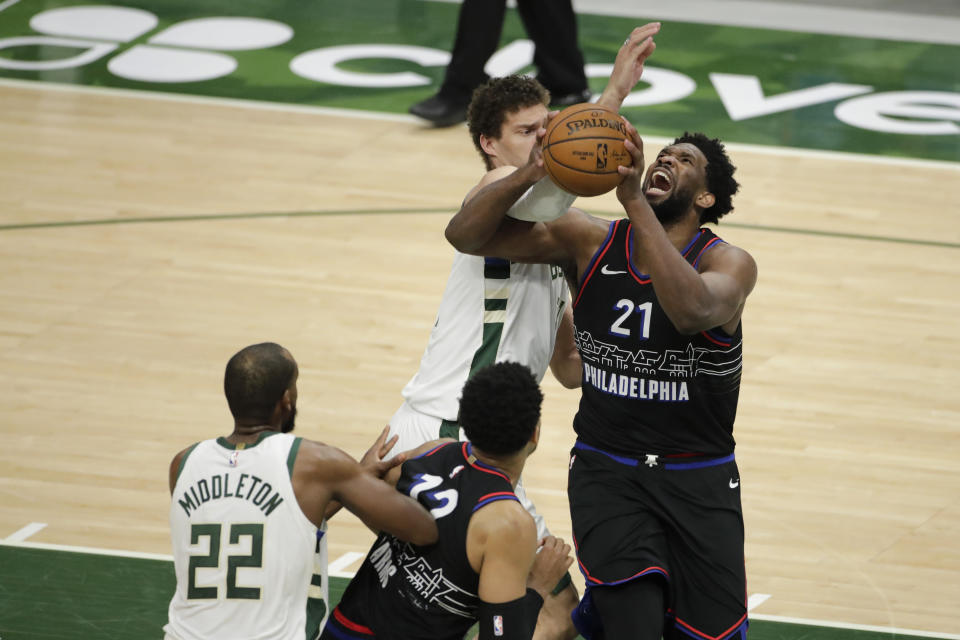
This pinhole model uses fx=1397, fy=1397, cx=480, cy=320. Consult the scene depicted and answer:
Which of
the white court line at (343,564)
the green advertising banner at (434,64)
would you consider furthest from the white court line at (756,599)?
the green advertising banner at (434,64)

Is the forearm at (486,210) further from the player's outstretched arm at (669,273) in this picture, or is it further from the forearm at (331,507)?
the forearm at (331,507)

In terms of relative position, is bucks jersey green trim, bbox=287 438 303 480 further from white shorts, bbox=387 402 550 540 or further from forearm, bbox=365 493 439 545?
white shorts, bbox=387 402 550 540

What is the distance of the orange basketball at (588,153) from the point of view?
4.08m

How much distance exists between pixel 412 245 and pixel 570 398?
88.5 inches

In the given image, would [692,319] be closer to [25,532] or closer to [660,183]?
[660,183]

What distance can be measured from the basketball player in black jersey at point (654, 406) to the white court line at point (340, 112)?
6.91m

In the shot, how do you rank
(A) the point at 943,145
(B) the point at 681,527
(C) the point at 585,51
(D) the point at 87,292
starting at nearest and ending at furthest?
(B) the point at 681,527
(D) the point at 87,292
(A) the point at 943,145
(C) the point at 585,51

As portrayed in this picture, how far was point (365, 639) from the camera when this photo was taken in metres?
4.20

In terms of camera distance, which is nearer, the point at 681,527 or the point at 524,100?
the point at 681,527


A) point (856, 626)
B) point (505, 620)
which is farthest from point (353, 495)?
point (856, 626)

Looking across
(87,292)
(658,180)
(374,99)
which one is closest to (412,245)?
(87,292)

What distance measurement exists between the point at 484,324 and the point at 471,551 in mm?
1069

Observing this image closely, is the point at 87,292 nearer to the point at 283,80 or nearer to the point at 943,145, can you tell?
the point at 283,80

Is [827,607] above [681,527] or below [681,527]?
below
